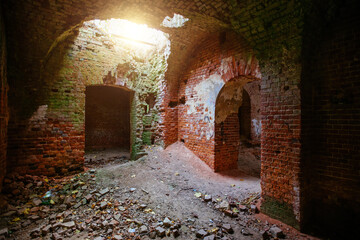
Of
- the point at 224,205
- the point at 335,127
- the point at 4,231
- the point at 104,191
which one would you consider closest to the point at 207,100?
the point at 224,205

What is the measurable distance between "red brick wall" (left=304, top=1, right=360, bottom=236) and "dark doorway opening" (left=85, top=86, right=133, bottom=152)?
323 inches

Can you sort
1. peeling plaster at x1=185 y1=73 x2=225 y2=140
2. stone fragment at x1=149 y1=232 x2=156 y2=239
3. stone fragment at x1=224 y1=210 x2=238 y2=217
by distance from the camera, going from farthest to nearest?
peeling plaster at x1=185 y1=73 x2=225 y2=140 → stone fragment at x1=224 y1=210 x2=238 y2=217 → stone fragment at x1=149 y1=232 x2=156 y2=239

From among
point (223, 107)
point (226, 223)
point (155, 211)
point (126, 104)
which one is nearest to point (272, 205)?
point (226, 223)

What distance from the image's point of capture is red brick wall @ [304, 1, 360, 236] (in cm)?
274

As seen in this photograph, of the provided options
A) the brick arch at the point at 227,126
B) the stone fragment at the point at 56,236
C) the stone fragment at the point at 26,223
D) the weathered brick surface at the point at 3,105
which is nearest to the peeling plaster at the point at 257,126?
the brick arch at the point at 227,126

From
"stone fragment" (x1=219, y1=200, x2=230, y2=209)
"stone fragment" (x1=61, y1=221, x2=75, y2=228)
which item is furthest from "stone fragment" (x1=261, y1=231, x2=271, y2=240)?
"stone fragment" (x1=61, y1=221, x2=75, y2=228)

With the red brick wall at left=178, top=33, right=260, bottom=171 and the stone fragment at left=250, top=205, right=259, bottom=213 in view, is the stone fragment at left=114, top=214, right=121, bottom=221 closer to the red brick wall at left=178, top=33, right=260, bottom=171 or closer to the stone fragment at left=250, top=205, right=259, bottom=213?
the stone fragment at left=250, top=205, right=259, bottom=213

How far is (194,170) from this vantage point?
5.05 m

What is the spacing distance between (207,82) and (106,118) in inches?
272

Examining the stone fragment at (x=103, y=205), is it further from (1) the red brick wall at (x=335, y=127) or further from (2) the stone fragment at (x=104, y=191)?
(1) the red brick wall at (x=335, y=127)

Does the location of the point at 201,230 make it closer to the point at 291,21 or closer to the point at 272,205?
the point at 272,205

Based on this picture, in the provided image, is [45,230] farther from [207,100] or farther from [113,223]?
[207,100]

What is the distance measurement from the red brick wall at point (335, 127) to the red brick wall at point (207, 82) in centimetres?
122

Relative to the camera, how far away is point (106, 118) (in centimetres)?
998
